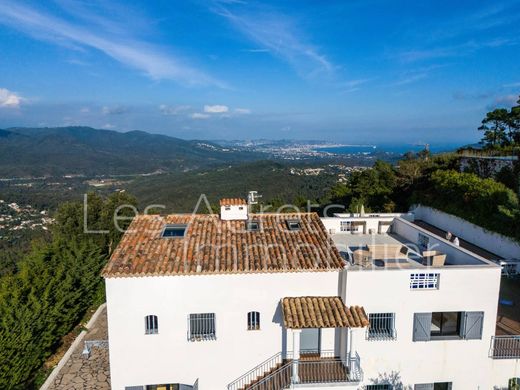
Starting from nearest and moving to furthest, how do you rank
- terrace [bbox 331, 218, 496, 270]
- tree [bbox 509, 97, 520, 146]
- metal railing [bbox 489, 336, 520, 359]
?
metal railing [bbox 489, 336, 520, 359] < terrace [bbox 331, 218, 496, 270] < tree [bbox 509, 97, 520, 146]

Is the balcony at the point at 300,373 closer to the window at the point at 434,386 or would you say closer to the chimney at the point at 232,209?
the window at the point at 434,386

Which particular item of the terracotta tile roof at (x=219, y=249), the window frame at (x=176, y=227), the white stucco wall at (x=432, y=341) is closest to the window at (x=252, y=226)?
the terracotta tile roof at (x=219, y=249)

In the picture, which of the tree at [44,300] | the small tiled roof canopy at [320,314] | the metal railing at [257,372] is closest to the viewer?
the small tiled roof canopy at [320,314]

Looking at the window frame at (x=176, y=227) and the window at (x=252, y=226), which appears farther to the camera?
the window at (x=252, y=226)

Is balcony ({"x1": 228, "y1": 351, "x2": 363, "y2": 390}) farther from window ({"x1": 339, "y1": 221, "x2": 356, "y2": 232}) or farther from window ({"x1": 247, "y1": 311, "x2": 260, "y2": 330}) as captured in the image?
window ({"x1": 339, "y1": 221, "x2": 356, "y2": 232})

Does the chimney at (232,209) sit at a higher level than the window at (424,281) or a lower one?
higher

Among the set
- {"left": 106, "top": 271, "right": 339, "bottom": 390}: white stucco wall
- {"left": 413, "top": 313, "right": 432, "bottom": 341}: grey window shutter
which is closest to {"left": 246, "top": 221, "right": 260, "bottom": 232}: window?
{"left": 106, "top": 271, "right": 339, "bottom": 390}: white stucco wall
